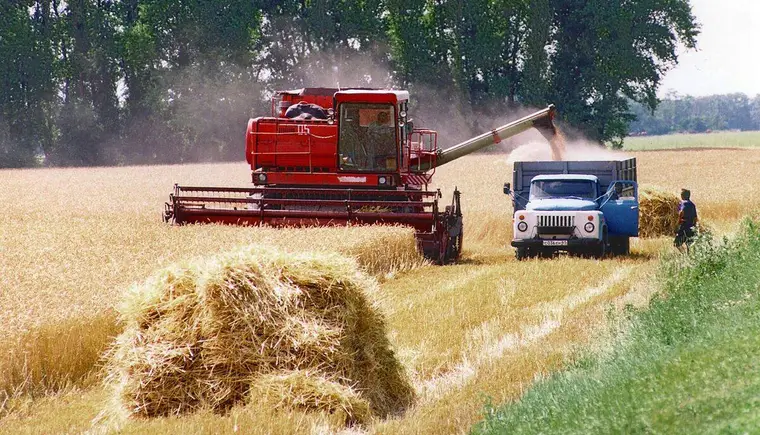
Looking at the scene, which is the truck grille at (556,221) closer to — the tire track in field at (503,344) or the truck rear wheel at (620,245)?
the truck rear wheel at (620,245)

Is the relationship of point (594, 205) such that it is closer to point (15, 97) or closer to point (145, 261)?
→ point (145, 261)

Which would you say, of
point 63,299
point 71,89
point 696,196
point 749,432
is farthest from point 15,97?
point 749,432

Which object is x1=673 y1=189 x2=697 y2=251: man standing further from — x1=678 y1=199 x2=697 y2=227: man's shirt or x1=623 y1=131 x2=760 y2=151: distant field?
x1=623 y1=131 x2=760 y2=151: distant field

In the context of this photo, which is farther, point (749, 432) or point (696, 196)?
point (696, 196)

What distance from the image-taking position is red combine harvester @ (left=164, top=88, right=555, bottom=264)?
1911cm

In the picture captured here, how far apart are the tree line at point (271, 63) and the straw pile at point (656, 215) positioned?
36.8 meters

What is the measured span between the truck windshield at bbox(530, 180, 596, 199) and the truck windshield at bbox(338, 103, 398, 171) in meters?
2.65

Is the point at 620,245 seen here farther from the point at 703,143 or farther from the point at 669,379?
the point at 703,143

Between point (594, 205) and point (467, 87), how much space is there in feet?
143

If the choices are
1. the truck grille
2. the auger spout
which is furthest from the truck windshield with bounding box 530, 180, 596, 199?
the auger spout

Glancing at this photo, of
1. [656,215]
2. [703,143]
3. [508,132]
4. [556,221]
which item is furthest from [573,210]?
[703,143]

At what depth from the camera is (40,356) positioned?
9.30 m

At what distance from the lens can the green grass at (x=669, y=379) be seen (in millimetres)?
5578

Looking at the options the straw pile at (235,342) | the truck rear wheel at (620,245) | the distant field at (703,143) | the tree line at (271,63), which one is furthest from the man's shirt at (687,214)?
the distant field at (703,143)
